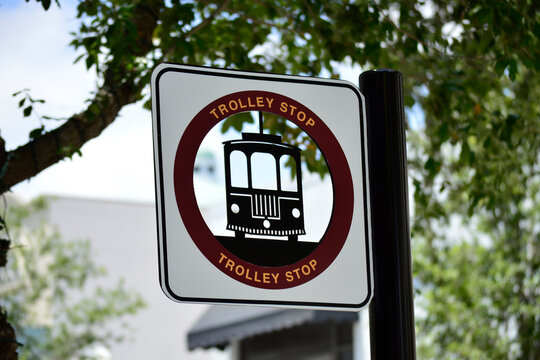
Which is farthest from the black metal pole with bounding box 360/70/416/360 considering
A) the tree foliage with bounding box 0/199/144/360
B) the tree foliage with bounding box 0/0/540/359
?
the tree foliage with bounding box 0/199/144/360

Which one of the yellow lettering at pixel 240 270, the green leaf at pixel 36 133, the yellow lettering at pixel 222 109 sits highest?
the green leaf at pixel 36 133

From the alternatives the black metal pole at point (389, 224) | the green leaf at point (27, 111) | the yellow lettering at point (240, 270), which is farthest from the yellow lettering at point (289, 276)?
the green leaf at point (27, 111)

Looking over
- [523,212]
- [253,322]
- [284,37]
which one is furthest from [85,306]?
[284,37]

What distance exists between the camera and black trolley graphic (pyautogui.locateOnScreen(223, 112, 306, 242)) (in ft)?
5.93

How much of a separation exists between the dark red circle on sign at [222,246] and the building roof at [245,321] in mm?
10699

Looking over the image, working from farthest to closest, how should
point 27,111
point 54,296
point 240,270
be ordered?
point 54,296
point 27,111
point 240,270

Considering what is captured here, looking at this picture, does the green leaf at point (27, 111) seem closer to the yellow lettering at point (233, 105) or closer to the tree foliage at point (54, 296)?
the yellow lettering at point (233, 105)

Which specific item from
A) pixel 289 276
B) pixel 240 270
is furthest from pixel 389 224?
pixel 240 270

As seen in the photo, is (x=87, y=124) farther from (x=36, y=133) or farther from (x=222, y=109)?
(x=222, y=109)

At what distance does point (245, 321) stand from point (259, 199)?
1300 centimetres

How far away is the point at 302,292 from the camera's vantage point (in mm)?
1830

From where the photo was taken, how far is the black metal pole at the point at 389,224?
6.23 feet

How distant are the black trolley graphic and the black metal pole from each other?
0.21 meters

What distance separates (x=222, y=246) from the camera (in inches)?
70.8
